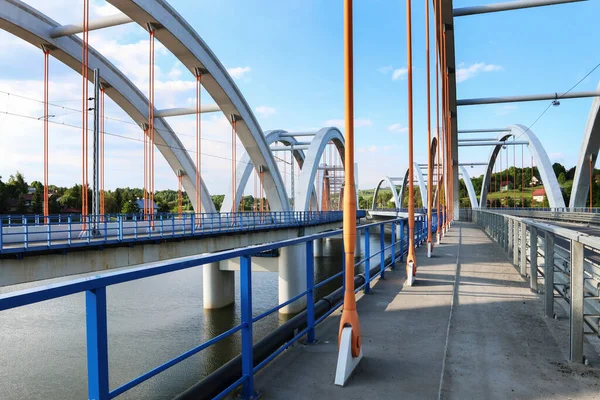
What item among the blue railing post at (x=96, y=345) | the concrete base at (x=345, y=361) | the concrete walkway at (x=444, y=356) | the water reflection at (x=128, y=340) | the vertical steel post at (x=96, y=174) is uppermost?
the vertical steel post at (x=96, y=174)

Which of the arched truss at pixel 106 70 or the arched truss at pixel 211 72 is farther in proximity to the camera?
the arched truss at pixel 211 72

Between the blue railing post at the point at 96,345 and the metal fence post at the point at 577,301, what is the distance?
141 inches

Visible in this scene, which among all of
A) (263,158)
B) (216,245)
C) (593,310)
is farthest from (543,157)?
(593,310)

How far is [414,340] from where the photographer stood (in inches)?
182

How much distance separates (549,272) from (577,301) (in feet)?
4.25

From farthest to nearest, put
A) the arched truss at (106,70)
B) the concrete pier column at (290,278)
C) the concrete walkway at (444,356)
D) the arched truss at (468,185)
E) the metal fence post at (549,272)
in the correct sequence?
1. the arched truss at (468,185)
2. the concrete pier column at (290,278)
3. the arched truss at (106,70)
4. the metal fence post at (549,272)
5. the concrete walkway at (444,356)


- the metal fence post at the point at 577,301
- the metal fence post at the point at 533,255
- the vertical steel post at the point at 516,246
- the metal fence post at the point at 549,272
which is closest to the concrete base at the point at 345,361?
the metal fence post at the point at 577,301

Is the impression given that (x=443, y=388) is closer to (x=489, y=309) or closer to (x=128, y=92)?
(x=489, y=309)

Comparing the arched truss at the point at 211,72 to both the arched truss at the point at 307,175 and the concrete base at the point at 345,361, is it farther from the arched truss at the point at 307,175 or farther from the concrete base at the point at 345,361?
the concrete base at the point at 345,361

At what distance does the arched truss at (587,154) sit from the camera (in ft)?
110

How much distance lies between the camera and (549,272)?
5.04 metres

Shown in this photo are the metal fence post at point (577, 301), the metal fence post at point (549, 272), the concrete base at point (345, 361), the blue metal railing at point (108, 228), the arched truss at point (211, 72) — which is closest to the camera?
the concrete base at point (345, 361)

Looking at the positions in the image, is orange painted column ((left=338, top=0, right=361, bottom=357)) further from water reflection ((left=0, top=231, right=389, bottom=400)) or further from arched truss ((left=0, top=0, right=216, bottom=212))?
arched truss ((left=0, top=0, right=216, bottom=212))

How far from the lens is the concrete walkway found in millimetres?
3395
